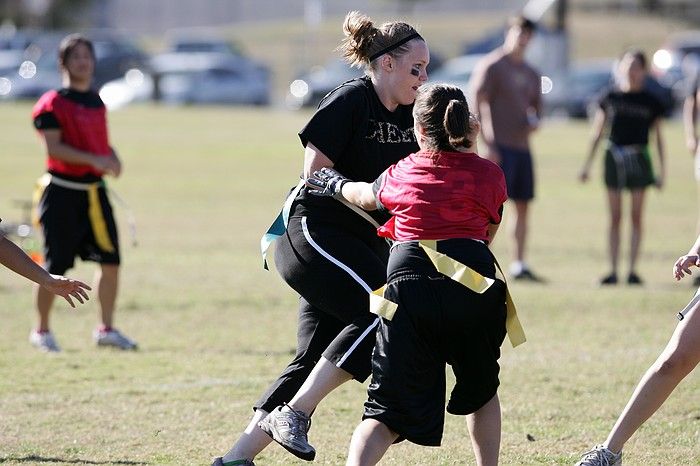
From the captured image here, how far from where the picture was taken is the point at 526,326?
30.9ft

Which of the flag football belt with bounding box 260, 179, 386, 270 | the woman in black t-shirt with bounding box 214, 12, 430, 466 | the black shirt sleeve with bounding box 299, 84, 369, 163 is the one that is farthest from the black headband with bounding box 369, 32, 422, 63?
the flag football belt with bounding box 260, 179, 386, 270

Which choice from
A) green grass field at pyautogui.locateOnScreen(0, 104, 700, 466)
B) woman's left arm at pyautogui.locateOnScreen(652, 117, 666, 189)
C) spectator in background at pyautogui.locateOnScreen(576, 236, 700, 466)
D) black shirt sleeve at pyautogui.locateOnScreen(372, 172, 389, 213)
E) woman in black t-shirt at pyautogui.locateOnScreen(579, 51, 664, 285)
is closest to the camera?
black shirt sleeve at pyautogui.locateOnScreen(372, 172, 389, 213)

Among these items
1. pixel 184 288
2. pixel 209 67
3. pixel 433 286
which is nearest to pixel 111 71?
pixel 209 67

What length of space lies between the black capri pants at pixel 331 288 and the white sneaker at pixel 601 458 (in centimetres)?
100

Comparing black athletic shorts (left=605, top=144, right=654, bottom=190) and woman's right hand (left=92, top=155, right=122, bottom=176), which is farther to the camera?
black athletic shorts (left=605, top=144, right=654, bottom=190)

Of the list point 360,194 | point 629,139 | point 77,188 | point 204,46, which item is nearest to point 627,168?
point 629,139

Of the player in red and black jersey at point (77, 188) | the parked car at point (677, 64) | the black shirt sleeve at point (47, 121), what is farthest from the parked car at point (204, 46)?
the black shirt sleeve at point (47, 121)

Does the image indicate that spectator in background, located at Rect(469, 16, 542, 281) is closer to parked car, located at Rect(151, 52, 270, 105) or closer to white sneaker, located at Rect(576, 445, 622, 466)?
white sneaker, located at Rect(576, 445, 622, 466)

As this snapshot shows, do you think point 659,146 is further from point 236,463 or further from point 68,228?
point 236,463

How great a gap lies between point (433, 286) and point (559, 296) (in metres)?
6.27

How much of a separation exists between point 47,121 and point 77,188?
495 millimetres

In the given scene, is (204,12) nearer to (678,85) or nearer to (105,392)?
(678,85)

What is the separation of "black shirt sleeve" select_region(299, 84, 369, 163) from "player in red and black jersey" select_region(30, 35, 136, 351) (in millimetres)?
3666

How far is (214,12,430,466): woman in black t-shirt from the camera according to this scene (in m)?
5.04
